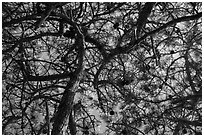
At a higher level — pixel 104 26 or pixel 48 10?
pixel 104 26

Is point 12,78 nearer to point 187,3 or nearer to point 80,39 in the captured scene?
point 80,39

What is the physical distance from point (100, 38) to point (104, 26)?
0.14m

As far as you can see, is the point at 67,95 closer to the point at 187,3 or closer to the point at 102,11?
the point at 102,11

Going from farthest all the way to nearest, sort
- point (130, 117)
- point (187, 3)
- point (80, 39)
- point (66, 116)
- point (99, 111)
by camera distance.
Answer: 1. point (99, 111)
2. point (130, 117)
3. point (187, 3)
4. point (80, 39)
5. point (66, 116)

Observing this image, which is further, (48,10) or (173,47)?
(173,47)

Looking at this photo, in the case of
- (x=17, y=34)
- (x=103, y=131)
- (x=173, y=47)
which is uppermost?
(x=17, y=34)

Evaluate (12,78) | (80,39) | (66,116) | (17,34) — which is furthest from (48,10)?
(12,78)

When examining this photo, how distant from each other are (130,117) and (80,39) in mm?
872

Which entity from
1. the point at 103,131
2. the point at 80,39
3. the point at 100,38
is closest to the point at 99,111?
the point at 103,131

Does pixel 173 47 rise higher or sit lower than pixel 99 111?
higher

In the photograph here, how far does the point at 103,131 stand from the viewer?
2.22 metres

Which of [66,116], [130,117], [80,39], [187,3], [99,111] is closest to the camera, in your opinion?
[66,116]

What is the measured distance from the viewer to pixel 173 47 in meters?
2.22

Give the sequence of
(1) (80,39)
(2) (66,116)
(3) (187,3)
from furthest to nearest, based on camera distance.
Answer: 1. (3) (187,3)
2. (1) (80,39)
3. (2) (66,116)
